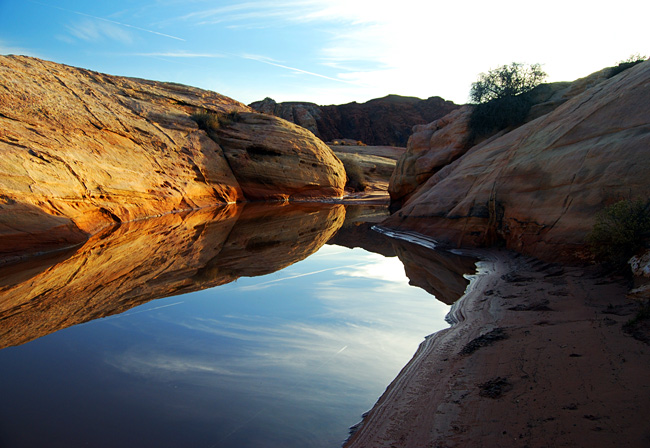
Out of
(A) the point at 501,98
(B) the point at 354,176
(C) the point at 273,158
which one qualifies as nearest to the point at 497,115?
(A) the point at 501,98

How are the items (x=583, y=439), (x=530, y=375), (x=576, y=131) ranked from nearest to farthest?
(x=583, y=439), (x=530, y=375), (x=576, y=131)

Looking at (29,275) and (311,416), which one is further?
(29,275)

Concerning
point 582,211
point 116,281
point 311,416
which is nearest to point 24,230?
point 116,281

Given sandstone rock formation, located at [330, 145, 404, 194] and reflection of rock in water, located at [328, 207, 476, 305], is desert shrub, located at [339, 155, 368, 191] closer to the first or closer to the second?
sandstone rock formation, located at [330, 145, 404, 194]

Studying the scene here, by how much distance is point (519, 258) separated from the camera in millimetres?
6121

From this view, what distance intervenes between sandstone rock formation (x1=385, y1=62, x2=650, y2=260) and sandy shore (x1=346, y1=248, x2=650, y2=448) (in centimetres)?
158

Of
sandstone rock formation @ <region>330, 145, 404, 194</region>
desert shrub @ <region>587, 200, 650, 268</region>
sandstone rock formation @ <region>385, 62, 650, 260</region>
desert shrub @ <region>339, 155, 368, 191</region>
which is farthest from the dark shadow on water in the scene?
desert shrub @ <region>339, 155, 368, 191</region>

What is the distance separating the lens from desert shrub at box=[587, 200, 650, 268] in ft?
12.8

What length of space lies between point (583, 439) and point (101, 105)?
17.8 m

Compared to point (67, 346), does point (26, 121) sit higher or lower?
higher

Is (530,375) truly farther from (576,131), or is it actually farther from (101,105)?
(101,105)

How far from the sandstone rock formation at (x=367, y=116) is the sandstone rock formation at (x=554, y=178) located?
5734 cm

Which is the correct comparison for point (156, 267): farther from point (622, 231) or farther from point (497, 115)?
point (497, 115)

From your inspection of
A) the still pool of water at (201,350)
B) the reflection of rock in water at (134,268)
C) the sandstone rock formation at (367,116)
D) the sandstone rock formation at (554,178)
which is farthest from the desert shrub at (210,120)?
the sandstone rock formation at (367,116)
